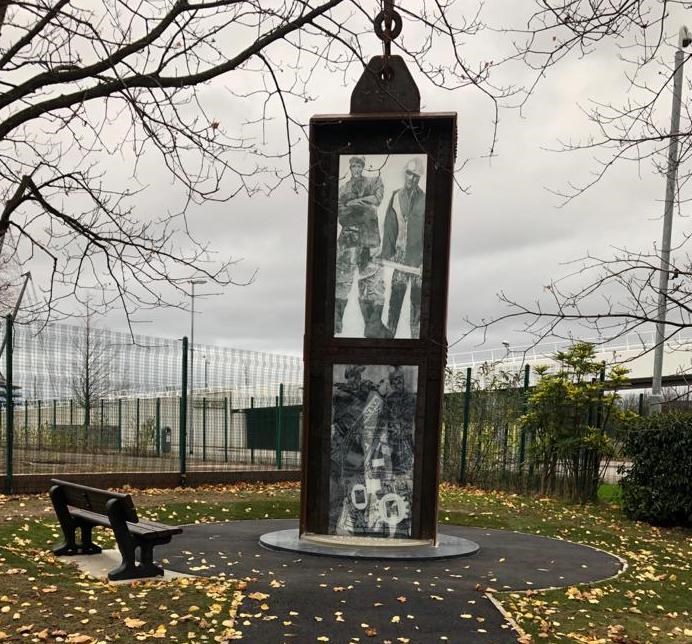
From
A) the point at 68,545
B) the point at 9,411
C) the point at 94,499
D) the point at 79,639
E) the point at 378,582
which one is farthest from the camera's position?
the point at 9,411

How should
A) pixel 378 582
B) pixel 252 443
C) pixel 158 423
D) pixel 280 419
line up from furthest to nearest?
pixel 252 443
pixel 280 419
pixel 158 423
pixel 378 582

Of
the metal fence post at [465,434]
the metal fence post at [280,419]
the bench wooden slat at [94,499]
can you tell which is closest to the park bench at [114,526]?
the bench wooden slat at [94,499]

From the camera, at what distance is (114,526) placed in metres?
6.48

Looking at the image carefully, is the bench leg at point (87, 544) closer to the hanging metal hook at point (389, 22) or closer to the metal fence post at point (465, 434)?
the hanging metal hook at point (389, 22)

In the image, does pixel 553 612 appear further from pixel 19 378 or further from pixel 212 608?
pixel 19 378

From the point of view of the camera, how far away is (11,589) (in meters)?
5.79

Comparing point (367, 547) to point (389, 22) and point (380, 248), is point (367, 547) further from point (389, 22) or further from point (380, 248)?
point (389, 22)

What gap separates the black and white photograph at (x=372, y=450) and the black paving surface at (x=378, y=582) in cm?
89

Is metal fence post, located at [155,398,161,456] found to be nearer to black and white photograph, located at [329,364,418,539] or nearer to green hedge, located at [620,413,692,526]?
black and white photograph, located at [329,364,418,539]

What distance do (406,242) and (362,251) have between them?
1.64ft

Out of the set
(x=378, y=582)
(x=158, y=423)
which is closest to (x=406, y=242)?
(x=378, y=582)

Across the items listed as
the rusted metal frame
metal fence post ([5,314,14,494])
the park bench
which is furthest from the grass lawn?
the rusted metal frame

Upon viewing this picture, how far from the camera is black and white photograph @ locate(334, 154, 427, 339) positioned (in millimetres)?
8578

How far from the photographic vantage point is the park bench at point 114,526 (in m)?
6.44
